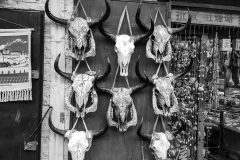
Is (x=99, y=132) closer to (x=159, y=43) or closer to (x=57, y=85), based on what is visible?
(x=57, y=85)

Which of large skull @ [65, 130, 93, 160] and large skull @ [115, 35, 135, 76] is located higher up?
large skull @ [115, 35, 135, 76]

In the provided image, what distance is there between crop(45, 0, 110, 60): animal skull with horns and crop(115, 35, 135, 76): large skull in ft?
0.68

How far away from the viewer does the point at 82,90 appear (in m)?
2.26

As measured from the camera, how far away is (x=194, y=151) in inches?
126

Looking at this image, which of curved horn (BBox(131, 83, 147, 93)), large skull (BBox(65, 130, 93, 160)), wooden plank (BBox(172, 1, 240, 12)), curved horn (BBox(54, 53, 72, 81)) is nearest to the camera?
large skull (BBox(65, 130, 93, 160))

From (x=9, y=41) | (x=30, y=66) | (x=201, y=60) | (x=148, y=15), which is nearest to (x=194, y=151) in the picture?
(x=201, y=60)

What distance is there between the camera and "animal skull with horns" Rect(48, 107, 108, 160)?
87.4 inches

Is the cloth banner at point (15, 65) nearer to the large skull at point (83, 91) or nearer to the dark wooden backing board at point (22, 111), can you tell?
the dark wooden backing board at point (22, 111)

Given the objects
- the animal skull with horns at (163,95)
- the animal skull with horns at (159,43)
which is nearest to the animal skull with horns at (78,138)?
the animal skull with horns at (163,95)

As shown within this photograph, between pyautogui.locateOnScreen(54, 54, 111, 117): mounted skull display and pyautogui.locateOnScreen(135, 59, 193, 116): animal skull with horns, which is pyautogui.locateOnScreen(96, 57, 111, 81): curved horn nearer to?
pyautogui.locateOnScreen(54, 54, 111, 117): mounted skull display

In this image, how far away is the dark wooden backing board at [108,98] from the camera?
2510 millimetres

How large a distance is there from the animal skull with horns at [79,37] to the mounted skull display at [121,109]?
32 centimetres

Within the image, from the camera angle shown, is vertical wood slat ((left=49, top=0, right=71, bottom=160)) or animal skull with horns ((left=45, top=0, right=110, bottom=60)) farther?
vertical wood slat ((left=49, top=0, right=71, bottom=160))

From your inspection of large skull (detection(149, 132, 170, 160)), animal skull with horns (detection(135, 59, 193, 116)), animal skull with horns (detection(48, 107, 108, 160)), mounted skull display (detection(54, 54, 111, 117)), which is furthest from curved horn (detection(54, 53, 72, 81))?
large skull (detection(149, 132, 170, 160))
